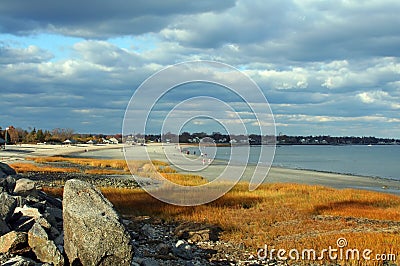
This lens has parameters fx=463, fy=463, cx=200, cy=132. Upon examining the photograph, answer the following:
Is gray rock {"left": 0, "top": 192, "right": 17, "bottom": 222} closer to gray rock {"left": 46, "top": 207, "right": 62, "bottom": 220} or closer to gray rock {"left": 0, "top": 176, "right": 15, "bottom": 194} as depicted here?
gray rock {"left": 46, "top": 207, "right": 62, "bottom": 220}

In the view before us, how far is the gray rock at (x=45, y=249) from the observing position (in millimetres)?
9297

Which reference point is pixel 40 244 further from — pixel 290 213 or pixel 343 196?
pixel 343 196

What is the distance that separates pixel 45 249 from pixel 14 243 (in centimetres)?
68

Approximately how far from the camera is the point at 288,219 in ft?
66.5

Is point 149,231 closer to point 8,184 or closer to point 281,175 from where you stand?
point 8,184

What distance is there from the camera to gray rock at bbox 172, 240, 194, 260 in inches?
504

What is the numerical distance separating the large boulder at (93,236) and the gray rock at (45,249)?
0.77 ft

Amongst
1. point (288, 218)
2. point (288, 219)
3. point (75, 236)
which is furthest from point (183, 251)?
point (288, 218)

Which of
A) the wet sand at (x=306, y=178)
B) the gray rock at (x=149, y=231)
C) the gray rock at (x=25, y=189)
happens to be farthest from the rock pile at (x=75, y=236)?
the wet sand at (x=306, y=178)

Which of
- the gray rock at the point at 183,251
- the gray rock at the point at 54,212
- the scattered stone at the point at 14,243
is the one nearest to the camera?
the scattered stone at the point at 14,243

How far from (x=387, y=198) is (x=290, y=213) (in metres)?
12.9

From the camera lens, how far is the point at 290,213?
22031 mm

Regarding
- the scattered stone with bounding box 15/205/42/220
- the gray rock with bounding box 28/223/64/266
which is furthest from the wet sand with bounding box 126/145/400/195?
the gray rock with bounding box 28/223/64/266

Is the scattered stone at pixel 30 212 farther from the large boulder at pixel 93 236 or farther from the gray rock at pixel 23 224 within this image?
the large boulder at pixel 93 236
